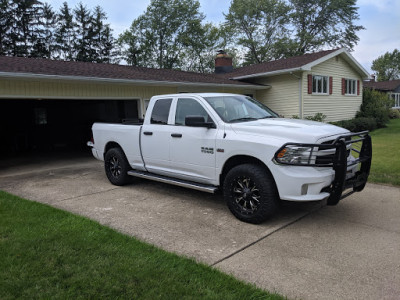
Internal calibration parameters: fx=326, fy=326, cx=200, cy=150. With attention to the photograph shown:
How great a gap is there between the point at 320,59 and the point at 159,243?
16788mm

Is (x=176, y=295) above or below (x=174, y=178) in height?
below

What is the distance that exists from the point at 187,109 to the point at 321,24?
1705 inches

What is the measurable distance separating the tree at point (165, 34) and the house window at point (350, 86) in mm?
27583

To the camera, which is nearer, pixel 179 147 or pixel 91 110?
pixel 179 147

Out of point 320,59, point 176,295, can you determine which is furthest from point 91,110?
point 176,295

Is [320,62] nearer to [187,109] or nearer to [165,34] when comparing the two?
[187,109]

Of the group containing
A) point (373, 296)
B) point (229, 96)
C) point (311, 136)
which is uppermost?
point (229, 96)

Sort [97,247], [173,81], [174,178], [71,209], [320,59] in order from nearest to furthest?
[97,247], [71,209], [174,178], [173,81], [320,59]

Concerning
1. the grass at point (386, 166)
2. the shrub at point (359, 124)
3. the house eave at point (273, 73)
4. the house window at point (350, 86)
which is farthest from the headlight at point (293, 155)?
the house window at point (350, 86)

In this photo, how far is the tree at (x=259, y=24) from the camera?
41.7 metres

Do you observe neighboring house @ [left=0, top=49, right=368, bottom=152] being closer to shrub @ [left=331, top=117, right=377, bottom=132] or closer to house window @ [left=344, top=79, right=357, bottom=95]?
house window @ [left=344, top=79, right=357, bottom=95]

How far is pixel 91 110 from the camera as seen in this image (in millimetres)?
18312

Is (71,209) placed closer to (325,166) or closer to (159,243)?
(159,243)

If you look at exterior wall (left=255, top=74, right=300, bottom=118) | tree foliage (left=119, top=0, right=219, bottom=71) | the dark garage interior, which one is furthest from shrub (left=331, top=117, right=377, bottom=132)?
tree foliage (left=119, top=0, right=219, bottom=71)
